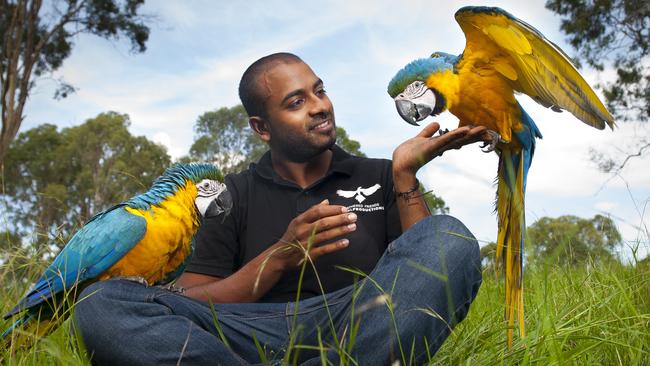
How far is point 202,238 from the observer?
2.36m

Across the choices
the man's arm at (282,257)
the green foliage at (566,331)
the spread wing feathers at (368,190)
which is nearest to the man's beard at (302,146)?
the spread wing feathers at (368,190)

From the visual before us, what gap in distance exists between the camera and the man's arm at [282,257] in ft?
5.59

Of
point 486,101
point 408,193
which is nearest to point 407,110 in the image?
point 486,101

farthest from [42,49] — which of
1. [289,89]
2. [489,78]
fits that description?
[489,78]

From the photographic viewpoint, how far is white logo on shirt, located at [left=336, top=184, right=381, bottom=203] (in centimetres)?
234

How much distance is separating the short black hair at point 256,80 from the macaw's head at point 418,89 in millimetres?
486

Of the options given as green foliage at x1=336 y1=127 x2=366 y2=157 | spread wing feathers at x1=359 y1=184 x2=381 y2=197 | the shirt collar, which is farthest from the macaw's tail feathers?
green foliage at x1=336 y1=127 x2=366 y2=157

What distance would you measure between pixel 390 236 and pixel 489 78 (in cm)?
66

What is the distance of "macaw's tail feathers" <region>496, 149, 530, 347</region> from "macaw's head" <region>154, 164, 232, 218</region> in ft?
3.17

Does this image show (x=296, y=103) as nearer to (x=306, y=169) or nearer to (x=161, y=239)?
(x=306, y=169)

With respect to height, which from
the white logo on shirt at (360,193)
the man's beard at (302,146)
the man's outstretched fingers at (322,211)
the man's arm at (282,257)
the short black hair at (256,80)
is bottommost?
the man's arm at (282,257)

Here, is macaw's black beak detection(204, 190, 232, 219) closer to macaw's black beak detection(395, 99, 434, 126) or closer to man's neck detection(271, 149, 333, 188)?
man's neck detection(271, 149, 333, 188)

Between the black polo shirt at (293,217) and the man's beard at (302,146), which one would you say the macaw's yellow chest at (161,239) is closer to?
the black polo shirt at (293,217)

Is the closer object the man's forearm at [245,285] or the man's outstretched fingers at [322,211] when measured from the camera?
the man's outstretched fingers at [322,211]
